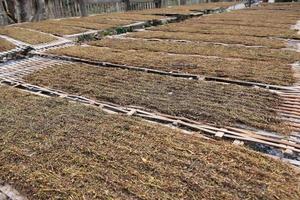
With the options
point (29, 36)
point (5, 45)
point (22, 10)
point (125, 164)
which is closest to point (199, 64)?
point (125, 164)

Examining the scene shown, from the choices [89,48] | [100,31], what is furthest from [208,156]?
[100,31]

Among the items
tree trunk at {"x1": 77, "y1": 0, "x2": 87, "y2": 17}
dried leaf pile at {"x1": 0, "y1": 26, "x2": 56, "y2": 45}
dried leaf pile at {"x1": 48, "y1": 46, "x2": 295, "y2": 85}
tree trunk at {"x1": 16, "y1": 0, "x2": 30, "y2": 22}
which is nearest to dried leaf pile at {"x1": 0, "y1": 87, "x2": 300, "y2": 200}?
dried leaf pile at {"x1": 48, "y1": 46, "x2": 295, "y2": 85}

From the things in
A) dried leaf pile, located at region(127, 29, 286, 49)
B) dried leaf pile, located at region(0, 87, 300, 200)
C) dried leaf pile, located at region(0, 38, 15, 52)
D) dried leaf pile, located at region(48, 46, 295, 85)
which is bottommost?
dried leaf pile, located at region(127, 29, 286, 49)

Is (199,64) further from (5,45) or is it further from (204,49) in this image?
(5,45)

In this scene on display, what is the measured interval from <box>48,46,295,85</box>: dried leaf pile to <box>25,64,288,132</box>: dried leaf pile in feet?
1.65

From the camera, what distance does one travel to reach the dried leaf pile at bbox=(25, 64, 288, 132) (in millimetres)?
3410

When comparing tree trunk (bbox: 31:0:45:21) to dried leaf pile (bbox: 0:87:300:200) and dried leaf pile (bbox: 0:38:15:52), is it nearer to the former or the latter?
dried leaf pile (bbox: 0:38:15:52)

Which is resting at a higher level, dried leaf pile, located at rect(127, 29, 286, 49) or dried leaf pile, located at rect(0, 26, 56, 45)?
dried leaf pile, located at rect(0, 26, 56, 45)

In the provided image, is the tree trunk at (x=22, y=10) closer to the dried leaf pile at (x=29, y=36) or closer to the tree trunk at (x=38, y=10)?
the tree trunk at (x=38, y=10)

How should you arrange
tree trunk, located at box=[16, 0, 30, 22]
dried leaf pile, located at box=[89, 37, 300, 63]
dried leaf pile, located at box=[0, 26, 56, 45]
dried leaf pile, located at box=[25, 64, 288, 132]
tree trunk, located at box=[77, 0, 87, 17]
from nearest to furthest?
dried leaf pile, located at box=[25, 64, 288, 132] → dried leaf pile, located at box=[89, 37, 300, 63] → dried leaf pile, located at box=[0, 26, 56, 45] → tree trunk, located at box=[16, 0, 30, 22] → tree trunk, located at box=[77, 0, 87, 17]

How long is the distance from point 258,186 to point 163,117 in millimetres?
1421

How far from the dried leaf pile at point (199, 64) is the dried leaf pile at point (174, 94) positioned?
0.50 meters

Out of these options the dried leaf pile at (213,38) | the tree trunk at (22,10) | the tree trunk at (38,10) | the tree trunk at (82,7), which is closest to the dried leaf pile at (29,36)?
the dried leaf pile at (213,38)

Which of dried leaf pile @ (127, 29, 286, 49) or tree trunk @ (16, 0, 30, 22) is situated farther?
tree trunk @ (16, 0, 30, 22)
